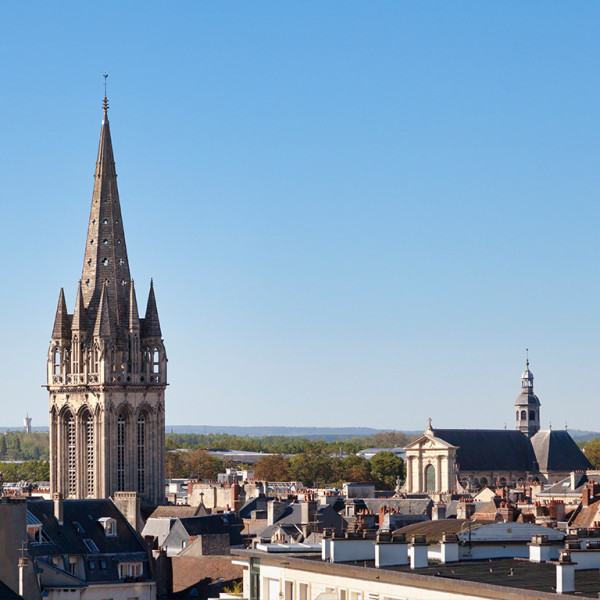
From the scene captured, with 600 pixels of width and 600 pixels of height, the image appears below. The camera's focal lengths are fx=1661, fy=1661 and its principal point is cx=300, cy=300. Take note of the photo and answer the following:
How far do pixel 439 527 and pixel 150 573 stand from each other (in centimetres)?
A: 3674

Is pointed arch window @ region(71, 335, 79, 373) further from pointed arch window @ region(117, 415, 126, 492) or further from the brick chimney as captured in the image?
the brick chimney

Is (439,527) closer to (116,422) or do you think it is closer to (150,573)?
(150,573)

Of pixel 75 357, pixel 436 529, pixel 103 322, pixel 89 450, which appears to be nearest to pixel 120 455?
pixel 89 450

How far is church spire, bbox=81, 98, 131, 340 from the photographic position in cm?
13412

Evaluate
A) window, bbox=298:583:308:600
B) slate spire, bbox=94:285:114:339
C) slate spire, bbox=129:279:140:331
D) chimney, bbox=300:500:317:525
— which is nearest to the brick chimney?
chimney, bbox=300:500:317:525

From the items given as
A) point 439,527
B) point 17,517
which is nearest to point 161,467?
point 17,517

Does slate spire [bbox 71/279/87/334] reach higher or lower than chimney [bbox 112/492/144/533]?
higher

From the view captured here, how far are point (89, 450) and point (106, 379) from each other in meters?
5.79

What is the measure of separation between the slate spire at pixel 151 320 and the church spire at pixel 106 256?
2241mm

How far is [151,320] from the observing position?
137000mm

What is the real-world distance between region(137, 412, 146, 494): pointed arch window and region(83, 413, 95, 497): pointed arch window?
369cm

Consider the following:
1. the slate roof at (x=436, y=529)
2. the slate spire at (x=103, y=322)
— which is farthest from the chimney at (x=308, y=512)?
the slate roof at (x=436, y=529)

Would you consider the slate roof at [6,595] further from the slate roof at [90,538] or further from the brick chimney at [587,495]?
the brick chimney at [587,495]

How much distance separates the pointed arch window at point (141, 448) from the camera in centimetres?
13112
